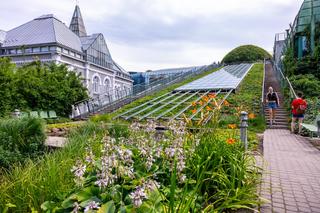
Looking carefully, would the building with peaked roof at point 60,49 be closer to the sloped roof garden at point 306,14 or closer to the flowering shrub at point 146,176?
the sloped roof garden at point 306,14

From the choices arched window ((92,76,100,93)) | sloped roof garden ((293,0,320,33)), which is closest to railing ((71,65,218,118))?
arched window ((92,76,100,93))

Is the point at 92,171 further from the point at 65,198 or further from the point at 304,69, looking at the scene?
the point at 304,69

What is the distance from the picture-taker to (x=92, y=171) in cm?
280

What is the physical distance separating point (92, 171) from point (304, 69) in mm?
18152

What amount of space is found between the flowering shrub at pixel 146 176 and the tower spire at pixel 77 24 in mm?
37593

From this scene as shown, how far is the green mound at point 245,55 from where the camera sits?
49062 millimetres

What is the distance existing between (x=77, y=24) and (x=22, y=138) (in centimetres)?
3497

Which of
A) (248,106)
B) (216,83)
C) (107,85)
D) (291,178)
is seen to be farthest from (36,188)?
(107,85)

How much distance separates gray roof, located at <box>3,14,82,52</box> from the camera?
1019 inches

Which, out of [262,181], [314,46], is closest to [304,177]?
[262,181]

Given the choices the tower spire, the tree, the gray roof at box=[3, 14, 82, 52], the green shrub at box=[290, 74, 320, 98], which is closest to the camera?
the tree

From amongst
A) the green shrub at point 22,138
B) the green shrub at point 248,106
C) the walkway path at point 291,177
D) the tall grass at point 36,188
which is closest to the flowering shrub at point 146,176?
the tall grass at point 36,188

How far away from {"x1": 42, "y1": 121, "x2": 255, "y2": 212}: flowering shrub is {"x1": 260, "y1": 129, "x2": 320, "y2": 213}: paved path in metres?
0.45

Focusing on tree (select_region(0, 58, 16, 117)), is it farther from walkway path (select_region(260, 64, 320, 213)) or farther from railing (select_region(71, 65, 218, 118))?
walkway path (select_region(260, 64, 320, 213))
